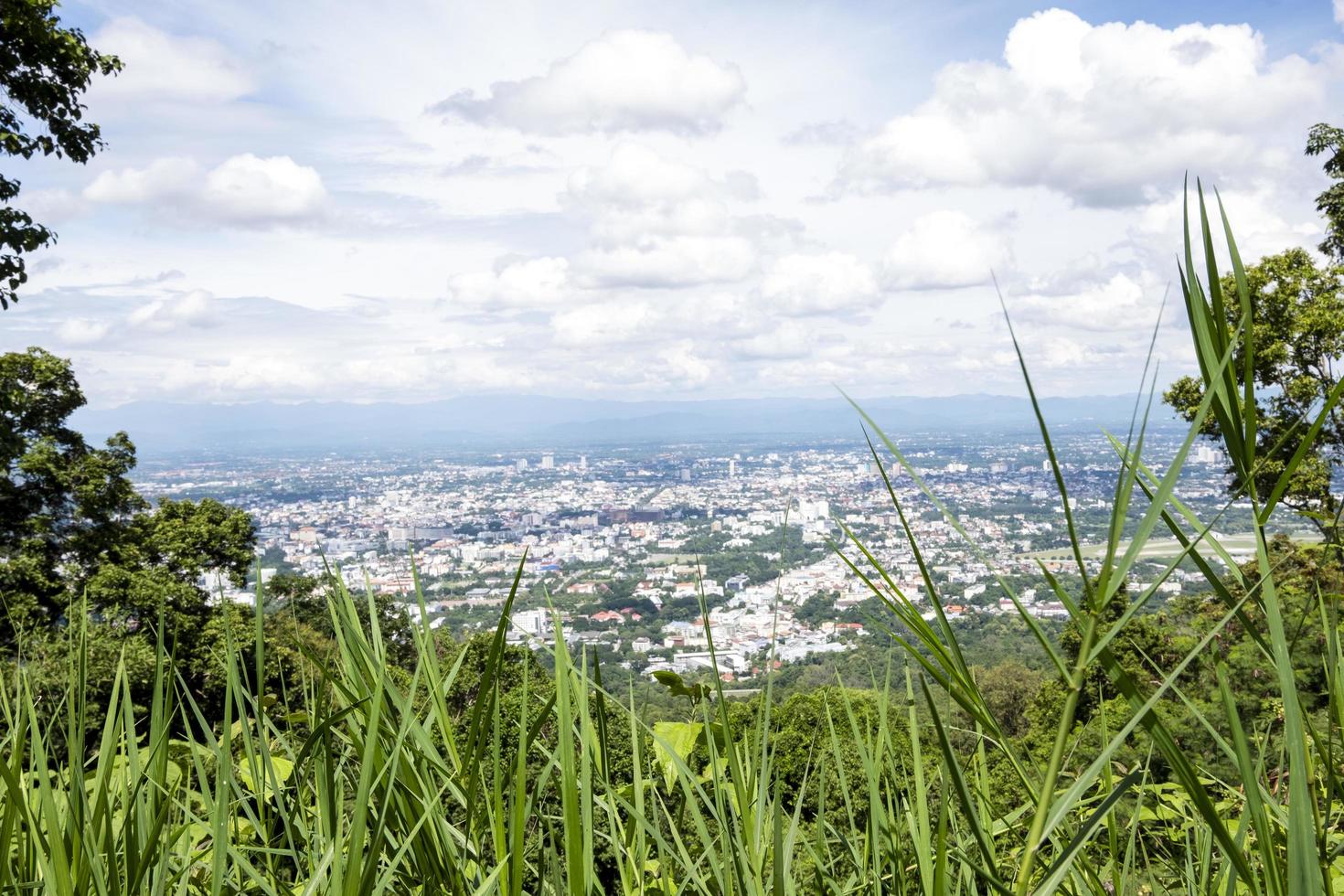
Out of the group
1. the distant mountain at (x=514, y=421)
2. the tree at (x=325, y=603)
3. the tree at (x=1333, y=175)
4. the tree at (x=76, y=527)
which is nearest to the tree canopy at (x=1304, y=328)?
the tree at (x=1333, y=175)

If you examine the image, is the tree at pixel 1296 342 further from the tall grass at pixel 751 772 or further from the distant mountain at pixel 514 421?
the distant mountain at pixel 514 421

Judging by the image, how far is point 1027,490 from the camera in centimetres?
2420

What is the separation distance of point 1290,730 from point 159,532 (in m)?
16.1

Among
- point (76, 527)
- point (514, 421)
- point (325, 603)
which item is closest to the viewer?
point (325, 603)

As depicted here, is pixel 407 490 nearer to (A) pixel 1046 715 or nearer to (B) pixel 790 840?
(A) pixel 1046 715

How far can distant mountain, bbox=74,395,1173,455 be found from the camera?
72500 millimetres

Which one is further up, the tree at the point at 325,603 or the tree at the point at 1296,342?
the tree at the point at 1296,342

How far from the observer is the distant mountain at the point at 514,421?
238ft

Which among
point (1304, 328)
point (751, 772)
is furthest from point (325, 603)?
point (1304, 328)

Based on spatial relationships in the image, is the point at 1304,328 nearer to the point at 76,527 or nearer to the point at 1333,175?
the point at 1333,175

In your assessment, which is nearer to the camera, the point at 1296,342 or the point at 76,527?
the point at 1296,342

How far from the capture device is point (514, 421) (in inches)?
5389

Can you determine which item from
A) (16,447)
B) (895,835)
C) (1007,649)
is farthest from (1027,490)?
(895,835)

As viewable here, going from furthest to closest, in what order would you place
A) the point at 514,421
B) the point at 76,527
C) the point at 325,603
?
the point at 514,421 → the point at 76,527 → the point at 325,603
